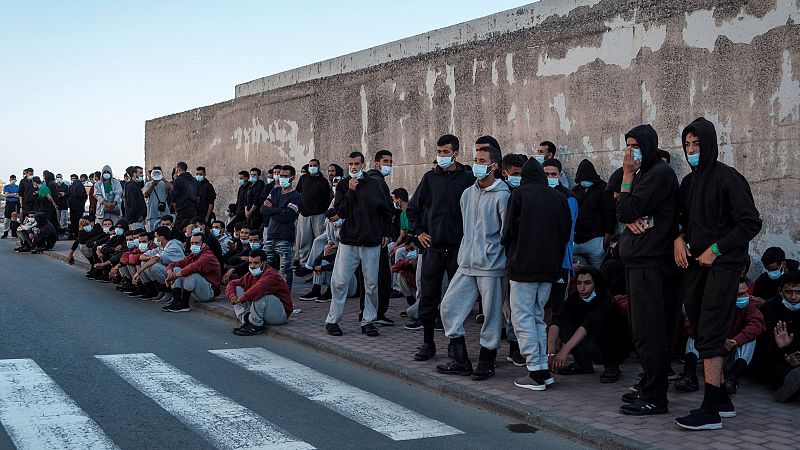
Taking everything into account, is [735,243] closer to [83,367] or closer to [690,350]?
[690,350]

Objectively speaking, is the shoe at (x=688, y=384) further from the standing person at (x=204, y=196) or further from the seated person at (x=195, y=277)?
the standing person at (x=204, y=196)

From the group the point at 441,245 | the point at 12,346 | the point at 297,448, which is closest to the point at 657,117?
the point at 441,245

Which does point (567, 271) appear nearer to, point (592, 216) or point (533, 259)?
point (533, 259)

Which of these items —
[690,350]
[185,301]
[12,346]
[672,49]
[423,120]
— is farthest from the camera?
[423,120]

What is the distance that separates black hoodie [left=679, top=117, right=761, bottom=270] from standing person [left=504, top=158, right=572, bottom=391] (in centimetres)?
131

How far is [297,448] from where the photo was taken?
554 cm

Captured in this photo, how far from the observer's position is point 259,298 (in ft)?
33.6

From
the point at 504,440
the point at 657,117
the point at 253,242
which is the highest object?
the point at 657,117

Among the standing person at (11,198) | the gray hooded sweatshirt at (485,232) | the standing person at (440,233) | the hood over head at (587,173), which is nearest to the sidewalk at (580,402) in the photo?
the standing person at (440,233)

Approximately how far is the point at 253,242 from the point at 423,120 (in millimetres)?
3871

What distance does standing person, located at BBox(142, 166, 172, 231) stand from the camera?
17.4m

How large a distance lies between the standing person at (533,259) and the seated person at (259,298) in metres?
3.94

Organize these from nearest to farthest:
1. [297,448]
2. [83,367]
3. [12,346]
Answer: [297,448] < [83,367] < [12,346]

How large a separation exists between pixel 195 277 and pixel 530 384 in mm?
6609
